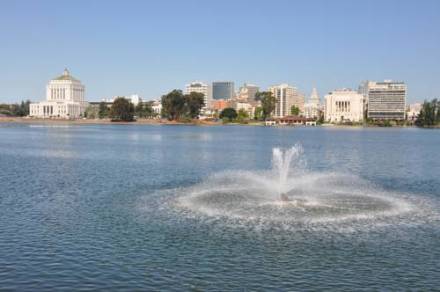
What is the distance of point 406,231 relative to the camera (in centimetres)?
2564

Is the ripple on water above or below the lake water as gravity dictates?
above

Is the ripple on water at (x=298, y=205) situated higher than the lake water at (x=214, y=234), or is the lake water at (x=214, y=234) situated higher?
the ripple on water at (x=298, y=205)

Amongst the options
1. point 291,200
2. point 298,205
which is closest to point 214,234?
point 298,205

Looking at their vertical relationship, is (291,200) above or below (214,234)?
above

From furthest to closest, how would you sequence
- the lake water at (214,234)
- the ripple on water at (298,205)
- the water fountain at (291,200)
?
the water fountain at (291,200) < the ripple on water at (298,205) < the lake water at (214,234)

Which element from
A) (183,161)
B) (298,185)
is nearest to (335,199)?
(298,185)

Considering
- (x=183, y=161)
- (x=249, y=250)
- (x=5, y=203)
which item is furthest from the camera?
(x=183, y=161)

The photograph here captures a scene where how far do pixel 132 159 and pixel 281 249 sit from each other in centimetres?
4692

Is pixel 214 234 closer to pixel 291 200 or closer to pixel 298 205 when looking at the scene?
pixel 298 205

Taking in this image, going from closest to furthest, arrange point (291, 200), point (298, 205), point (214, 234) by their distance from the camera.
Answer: point (214, 234) < point (298, 205) < point (291, 200)

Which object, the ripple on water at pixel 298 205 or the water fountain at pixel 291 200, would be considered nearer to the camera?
the ripple on water at pixel 298 205

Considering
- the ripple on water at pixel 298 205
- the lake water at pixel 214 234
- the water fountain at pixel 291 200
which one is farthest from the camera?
the water fountain at pixel 291 200

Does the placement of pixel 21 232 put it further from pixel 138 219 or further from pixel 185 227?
pixel 185 227

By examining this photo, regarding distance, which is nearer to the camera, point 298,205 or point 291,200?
point 298,205
